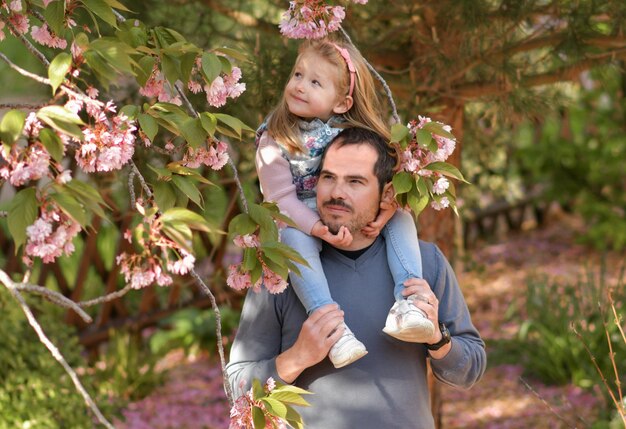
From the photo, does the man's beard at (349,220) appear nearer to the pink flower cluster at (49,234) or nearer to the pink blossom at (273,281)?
the pink blossom at (273,281)

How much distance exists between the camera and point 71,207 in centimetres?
154

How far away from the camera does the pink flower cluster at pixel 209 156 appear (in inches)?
77.6

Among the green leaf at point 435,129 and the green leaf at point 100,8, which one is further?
the green leaf at point 435,129

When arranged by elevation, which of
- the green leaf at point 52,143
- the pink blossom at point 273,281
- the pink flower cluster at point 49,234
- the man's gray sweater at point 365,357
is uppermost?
the green leaf at point 52,143

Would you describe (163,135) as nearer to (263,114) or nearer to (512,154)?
(263,114)

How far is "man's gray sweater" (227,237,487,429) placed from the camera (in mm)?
2203

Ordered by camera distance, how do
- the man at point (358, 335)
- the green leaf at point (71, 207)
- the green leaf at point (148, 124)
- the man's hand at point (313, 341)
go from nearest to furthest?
the green leaf at point (71, 207) → the green leaf at point (148, 124) → the man's hand at point (313, 341) → the man at point (358, 335)

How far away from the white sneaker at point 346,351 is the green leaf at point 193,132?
57 cm

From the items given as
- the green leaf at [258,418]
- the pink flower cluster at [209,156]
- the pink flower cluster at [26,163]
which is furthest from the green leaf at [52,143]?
the green leaf at [258,418]

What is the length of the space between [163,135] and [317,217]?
5.24ft

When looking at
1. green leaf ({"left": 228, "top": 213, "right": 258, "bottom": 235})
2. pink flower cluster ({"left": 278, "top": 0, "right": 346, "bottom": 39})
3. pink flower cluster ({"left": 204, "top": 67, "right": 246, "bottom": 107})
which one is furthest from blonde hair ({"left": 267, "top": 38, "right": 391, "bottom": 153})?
green leaf ({"left": 228, "top": 213, "right": 258, "bottom": 235})

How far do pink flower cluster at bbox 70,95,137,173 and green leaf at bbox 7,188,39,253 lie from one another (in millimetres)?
146

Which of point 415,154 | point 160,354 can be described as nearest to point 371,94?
point 415,154

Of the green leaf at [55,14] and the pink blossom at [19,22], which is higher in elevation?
the green leaf at [55,14]
